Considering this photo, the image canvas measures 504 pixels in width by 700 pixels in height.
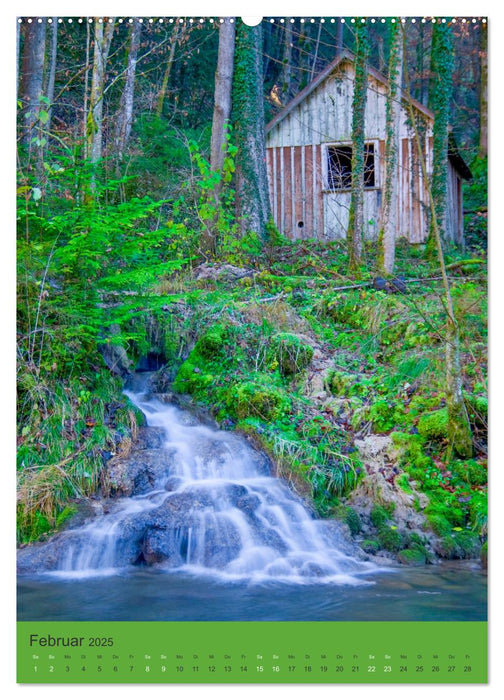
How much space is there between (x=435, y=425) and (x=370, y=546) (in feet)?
4.73

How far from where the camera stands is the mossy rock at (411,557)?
5.18 m

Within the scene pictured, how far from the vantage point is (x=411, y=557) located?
5215 millimetres

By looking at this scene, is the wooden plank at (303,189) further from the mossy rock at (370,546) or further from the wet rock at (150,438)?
the mossy rock at (370,546)

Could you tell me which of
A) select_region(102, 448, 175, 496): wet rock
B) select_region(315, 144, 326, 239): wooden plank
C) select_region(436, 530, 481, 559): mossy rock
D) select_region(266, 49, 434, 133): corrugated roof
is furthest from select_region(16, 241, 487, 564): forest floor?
select_region(266, 49, 434, 133): corrugated roof

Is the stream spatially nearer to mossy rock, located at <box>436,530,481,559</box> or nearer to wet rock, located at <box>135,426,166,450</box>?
wet rock, located at <box>135,426,166,450</box>

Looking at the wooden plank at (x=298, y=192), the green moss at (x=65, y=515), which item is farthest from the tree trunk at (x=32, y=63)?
the wooden plank at (x=298, y=192)

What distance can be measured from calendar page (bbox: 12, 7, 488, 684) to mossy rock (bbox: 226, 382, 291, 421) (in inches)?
1.2

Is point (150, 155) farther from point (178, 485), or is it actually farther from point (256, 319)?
point (178, 485)

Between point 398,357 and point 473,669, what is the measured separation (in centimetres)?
446

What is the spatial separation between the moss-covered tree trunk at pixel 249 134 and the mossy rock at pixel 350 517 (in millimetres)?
5136

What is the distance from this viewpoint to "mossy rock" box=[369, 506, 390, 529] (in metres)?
5.66

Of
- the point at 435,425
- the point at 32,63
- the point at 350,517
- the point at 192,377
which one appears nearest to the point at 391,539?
the point at 350,517

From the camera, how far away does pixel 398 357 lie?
24.3ft

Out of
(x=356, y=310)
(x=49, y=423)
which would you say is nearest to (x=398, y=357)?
(x=356, y=310)
